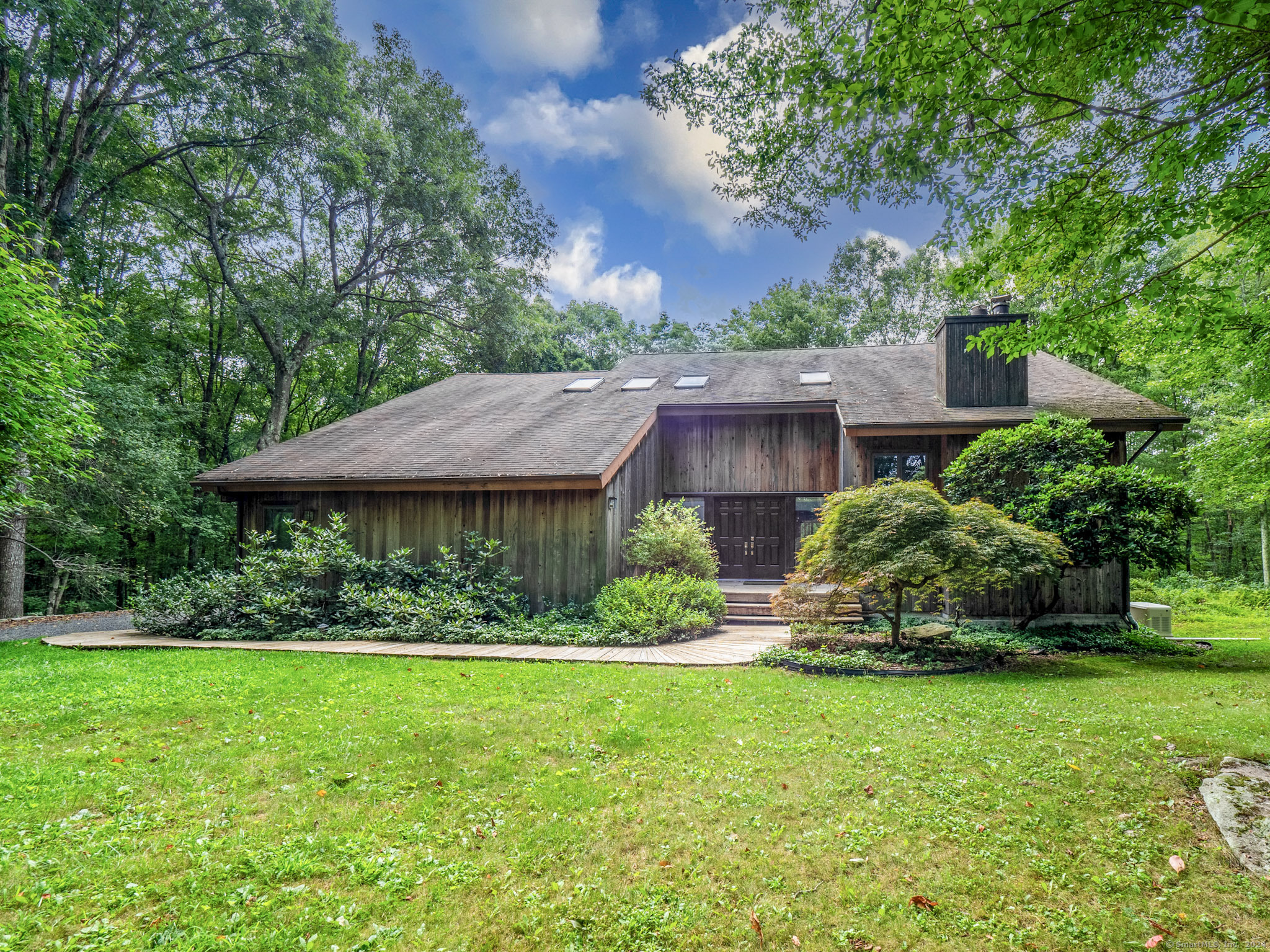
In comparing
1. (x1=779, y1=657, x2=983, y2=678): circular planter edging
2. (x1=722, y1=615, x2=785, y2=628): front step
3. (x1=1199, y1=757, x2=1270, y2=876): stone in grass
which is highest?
(x1=1199, y1=757, x2=1270, y2=876): stone in grass

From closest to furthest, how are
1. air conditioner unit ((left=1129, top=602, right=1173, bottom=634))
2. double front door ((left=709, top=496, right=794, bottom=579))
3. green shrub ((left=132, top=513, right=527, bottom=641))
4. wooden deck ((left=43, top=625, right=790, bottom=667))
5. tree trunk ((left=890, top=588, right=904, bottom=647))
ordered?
wooden deck ((left=43, top=625, right=790, bottom=667)), tree trunk ((left=890, top=588, right=904, bottom=647)), green shrub ((left=132, top=513, right=527, bottom=641)), air conditioner unit ((left=1129, top=602, right=1173, bottom=634)), double front door ((left=709, top=496, right=794, bottom=579))

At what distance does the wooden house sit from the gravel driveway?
3171mm

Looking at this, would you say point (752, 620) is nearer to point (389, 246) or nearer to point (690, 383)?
point (690, 383)

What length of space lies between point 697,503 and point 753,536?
1494 millimetres

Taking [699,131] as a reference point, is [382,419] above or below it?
below

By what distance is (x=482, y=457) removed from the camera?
10.0m

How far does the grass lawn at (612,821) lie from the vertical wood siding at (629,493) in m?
4.53

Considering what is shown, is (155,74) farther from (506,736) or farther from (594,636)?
(506,736)

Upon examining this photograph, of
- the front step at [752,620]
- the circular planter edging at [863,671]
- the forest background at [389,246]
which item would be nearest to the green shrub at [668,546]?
the front step at [752,620]

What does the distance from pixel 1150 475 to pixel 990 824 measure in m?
7.62

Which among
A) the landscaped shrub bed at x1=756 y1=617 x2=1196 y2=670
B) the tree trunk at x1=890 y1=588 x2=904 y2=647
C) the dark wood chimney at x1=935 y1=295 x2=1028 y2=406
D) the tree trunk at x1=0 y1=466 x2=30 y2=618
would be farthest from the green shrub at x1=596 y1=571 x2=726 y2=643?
the tree trunk at x1=0 y1=466 x2=30 y2=618

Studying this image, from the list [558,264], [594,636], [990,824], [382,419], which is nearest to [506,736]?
[990,824]

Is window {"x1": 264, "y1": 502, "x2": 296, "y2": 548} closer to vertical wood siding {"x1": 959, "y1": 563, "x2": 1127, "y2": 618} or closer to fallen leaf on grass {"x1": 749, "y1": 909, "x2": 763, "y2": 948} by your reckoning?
fallen leaf on grass {"x1": 749, "y1": 909, "x2": 763, "y2": 948}

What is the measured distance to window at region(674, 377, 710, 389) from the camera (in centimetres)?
1348
